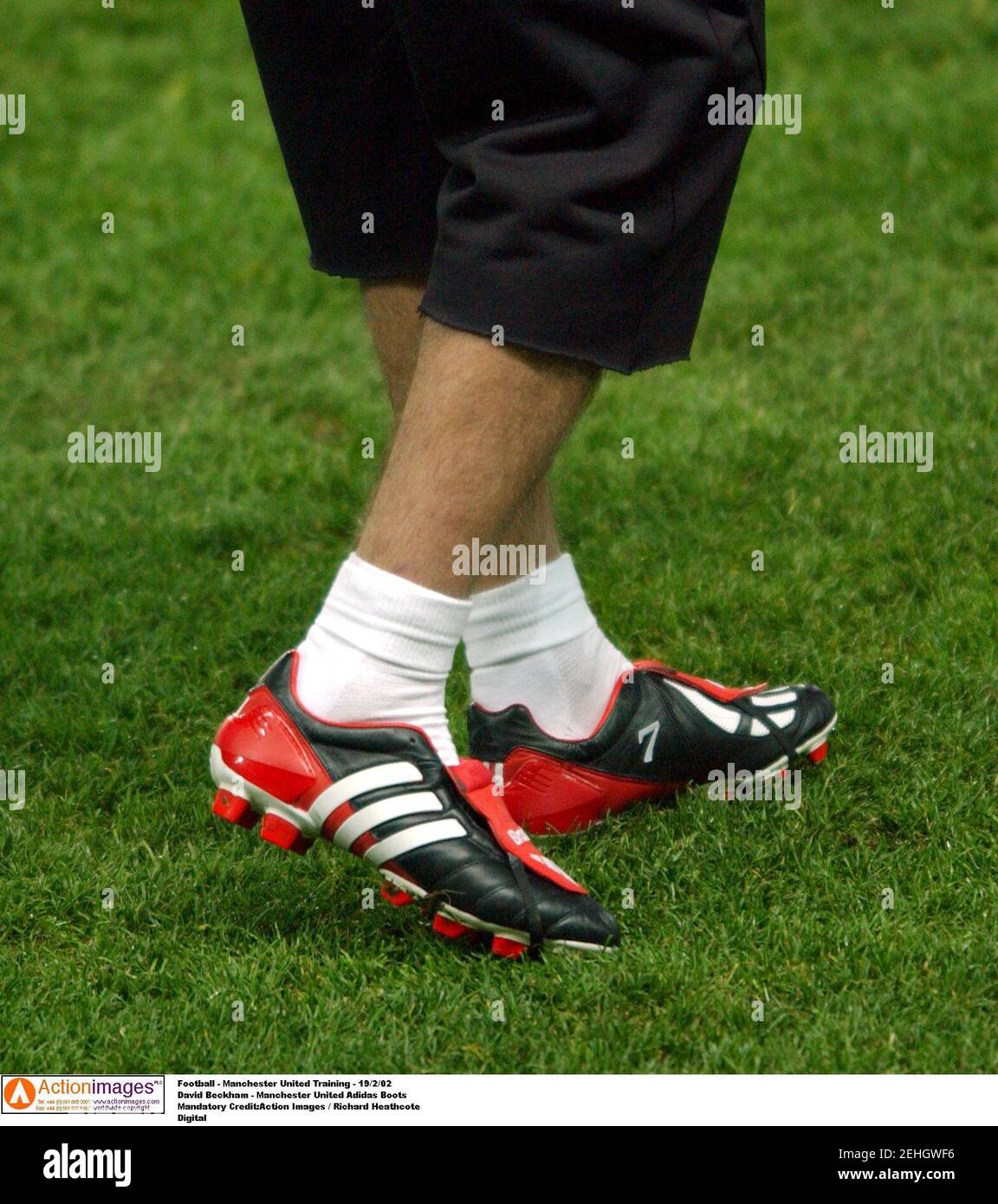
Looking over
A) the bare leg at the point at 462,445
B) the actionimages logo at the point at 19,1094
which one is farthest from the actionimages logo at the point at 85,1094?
the bare leg at the point at 462,445

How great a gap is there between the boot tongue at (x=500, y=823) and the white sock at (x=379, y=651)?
3cm

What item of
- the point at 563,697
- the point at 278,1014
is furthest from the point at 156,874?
the point at 563,697

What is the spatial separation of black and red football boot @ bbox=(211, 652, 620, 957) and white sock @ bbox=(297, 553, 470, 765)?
2 centimetres

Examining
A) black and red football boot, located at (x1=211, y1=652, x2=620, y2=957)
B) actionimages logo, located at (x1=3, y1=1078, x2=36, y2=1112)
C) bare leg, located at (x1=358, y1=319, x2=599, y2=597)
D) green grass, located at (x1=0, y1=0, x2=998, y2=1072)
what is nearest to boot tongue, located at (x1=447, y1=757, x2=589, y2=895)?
black and red football boot, located at (x1=211, y1=652, x2=620, y2=957)

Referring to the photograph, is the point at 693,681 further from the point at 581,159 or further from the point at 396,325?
the point at 581,159

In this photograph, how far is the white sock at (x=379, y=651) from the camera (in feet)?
6.68

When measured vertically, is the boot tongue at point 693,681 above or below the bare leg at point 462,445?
below

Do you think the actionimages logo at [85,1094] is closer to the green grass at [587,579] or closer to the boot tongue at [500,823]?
the green grass at [587,579]

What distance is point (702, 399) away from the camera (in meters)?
4.07

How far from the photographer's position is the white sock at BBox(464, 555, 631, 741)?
7.84ft

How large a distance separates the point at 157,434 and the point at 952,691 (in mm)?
2117

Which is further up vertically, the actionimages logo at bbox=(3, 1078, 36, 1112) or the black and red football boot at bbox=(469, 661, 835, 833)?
the black and red football boot at bbox=(469, 661, 835, 833)

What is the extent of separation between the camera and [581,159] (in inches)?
75.2
